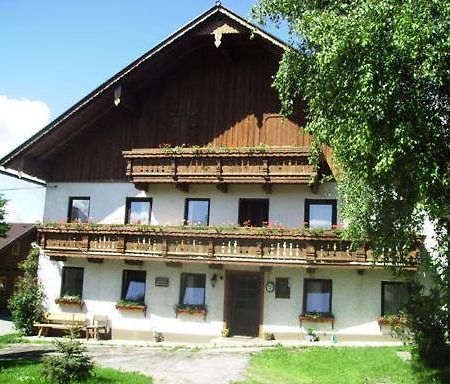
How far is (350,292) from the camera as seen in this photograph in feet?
69.2

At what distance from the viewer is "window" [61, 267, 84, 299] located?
24.0 meters

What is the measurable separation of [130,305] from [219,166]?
21.6ft

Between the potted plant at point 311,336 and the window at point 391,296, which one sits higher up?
the window at point 391,296

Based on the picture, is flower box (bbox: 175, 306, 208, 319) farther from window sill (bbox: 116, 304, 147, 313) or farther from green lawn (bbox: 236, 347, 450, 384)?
green lawn (bbox: 236, 347, 450, 384)

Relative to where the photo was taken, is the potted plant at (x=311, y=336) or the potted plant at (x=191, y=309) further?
the potted plant at (x=191, y=309)

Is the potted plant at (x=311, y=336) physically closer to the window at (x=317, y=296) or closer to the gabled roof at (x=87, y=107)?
the window at (x=317, y=296)

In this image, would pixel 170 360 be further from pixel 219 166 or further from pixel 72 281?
pixel 72 281

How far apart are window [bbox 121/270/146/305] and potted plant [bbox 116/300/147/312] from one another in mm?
212

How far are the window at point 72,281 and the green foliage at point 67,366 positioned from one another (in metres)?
11.3

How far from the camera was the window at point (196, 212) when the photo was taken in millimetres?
23250

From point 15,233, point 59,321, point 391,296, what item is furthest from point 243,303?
point 15,233

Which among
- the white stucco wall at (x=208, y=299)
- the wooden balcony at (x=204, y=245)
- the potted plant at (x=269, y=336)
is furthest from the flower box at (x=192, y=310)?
the potted plant at (x=269, y=336)

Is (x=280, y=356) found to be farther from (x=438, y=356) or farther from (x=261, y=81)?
(x=261, y=81)

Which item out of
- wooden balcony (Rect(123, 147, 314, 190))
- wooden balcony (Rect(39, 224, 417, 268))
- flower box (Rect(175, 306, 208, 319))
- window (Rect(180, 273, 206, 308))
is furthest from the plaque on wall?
wooden balcony (Rect(123, 147, 314, 190))
